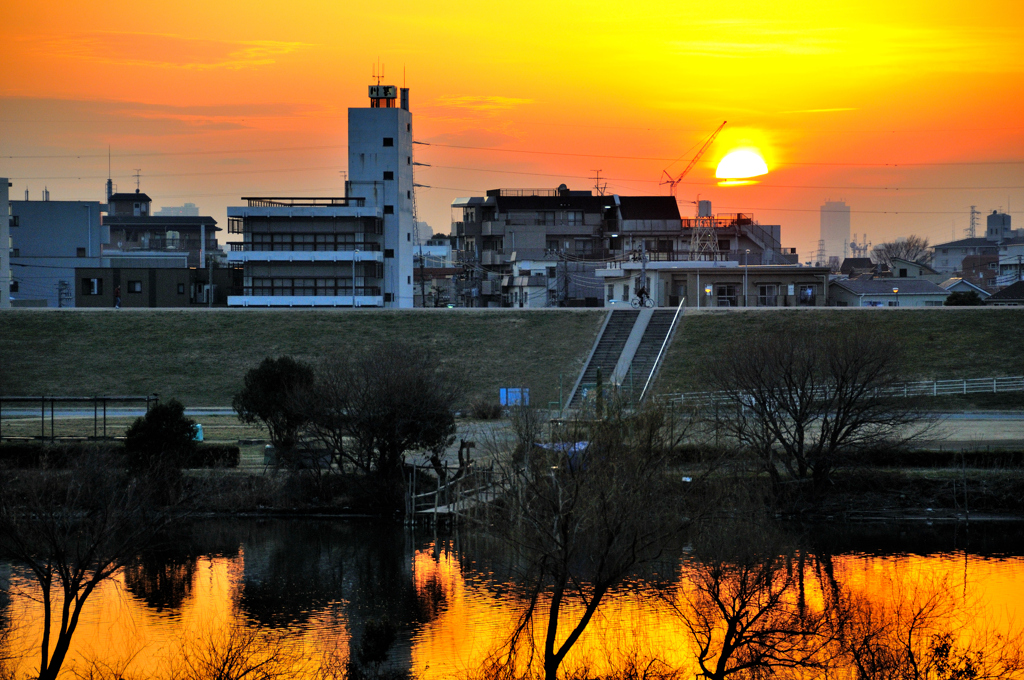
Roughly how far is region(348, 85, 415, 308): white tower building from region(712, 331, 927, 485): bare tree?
50.1 m

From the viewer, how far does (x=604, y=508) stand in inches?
625

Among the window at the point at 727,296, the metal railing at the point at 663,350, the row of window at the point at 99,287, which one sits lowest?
the metal railing at the point at 663,350

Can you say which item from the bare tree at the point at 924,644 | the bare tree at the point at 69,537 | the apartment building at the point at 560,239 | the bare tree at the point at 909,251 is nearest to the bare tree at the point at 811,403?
the bare tree at the point at 924,644

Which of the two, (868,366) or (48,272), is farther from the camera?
(48,272)

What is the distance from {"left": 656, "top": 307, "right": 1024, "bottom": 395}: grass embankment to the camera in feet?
153

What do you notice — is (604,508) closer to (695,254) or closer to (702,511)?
(702,511)

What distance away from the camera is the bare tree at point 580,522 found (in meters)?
16.2

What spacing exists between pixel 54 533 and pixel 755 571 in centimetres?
1144

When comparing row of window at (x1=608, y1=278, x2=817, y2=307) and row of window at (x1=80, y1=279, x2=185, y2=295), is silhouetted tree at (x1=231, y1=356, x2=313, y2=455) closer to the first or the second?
row of window at (x1=608, y1=278, x2=817, y2=307)

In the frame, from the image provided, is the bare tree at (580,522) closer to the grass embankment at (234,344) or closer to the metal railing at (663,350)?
the grass embankment at (234,344)

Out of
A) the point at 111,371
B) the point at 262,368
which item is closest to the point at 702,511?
the point at 262,368

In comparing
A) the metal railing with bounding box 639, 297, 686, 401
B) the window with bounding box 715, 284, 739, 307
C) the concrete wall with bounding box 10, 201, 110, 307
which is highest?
the concrete wall with bounding box 10, 201, 110, 307

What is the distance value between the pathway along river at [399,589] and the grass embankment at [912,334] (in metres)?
17.9

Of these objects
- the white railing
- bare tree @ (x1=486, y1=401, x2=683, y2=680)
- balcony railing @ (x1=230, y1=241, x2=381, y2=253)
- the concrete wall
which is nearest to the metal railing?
the white railing
